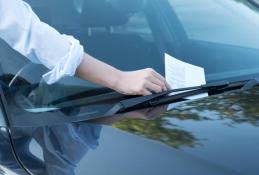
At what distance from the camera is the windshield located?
6.61ft

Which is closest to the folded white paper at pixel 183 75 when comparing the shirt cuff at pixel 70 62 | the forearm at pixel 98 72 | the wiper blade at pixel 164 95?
the wiper blade at pixel 164 95

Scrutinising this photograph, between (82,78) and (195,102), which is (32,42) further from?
(195,102)

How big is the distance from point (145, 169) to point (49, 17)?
873 millimetres

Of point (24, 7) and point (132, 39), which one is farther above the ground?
point (24, 7)

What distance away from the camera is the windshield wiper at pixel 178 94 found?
195 cm

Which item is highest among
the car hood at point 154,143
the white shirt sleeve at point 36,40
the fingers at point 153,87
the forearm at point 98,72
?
the white shirt sleeve at point 36,40

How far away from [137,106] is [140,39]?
533mm

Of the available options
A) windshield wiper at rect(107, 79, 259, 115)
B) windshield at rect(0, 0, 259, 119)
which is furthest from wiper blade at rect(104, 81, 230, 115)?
windshield at rect(0, 0, 259, 119)

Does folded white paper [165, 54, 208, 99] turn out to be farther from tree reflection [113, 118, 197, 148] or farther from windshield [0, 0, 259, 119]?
tree reflection [113, 118, 197, 148]

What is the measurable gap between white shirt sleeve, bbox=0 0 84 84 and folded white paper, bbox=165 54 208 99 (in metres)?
0.41

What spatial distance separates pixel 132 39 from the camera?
2.39m

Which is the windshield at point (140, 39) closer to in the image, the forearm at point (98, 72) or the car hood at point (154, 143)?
the forearm at point (98, 72)

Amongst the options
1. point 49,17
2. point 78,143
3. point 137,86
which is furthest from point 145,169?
point 49,17

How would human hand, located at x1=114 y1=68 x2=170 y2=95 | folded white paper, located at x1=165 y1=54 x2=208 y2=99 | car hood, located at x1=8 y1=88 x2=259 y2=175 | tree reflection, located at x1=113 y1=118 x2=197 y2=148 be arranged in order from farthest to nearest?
folded white paper, located at x1=165 y1=54 x2=208 y2=99 → human hand, located at x1=114 y1=68 x2=170 y2=95 → tree reflection, located at x1=113 y1=118 x2=197 y2=148 → car hood, located at x1=8 y1=88 x2=259 y2=175
